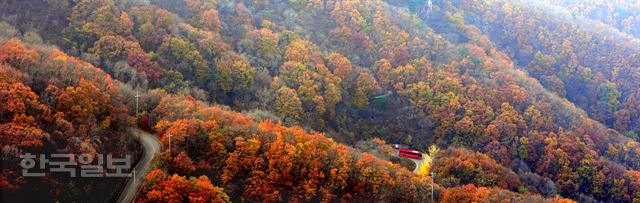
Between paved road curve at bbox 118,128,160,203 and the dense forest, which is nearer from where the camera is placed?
paved road curve at bbox 118,128,160,203

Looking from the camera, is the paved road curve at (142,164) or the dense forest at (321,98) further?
the dense forest at (321,98)

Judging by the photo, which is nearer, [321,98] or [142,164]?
[142,164]

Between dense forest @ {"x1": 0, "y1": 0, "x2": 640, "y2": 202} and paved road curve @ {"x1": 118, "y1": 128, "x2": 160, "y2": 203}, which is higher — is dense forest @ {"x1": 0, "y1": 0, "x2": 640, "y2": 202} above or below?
above

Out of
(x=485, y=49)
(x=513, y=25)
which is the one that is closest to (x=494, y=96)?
(x=485, y=49)

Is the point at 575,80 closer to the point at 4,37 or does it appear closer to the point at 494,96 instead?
the point at 494,96

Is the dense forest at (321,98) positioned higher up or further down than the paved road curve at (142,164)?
higher up
